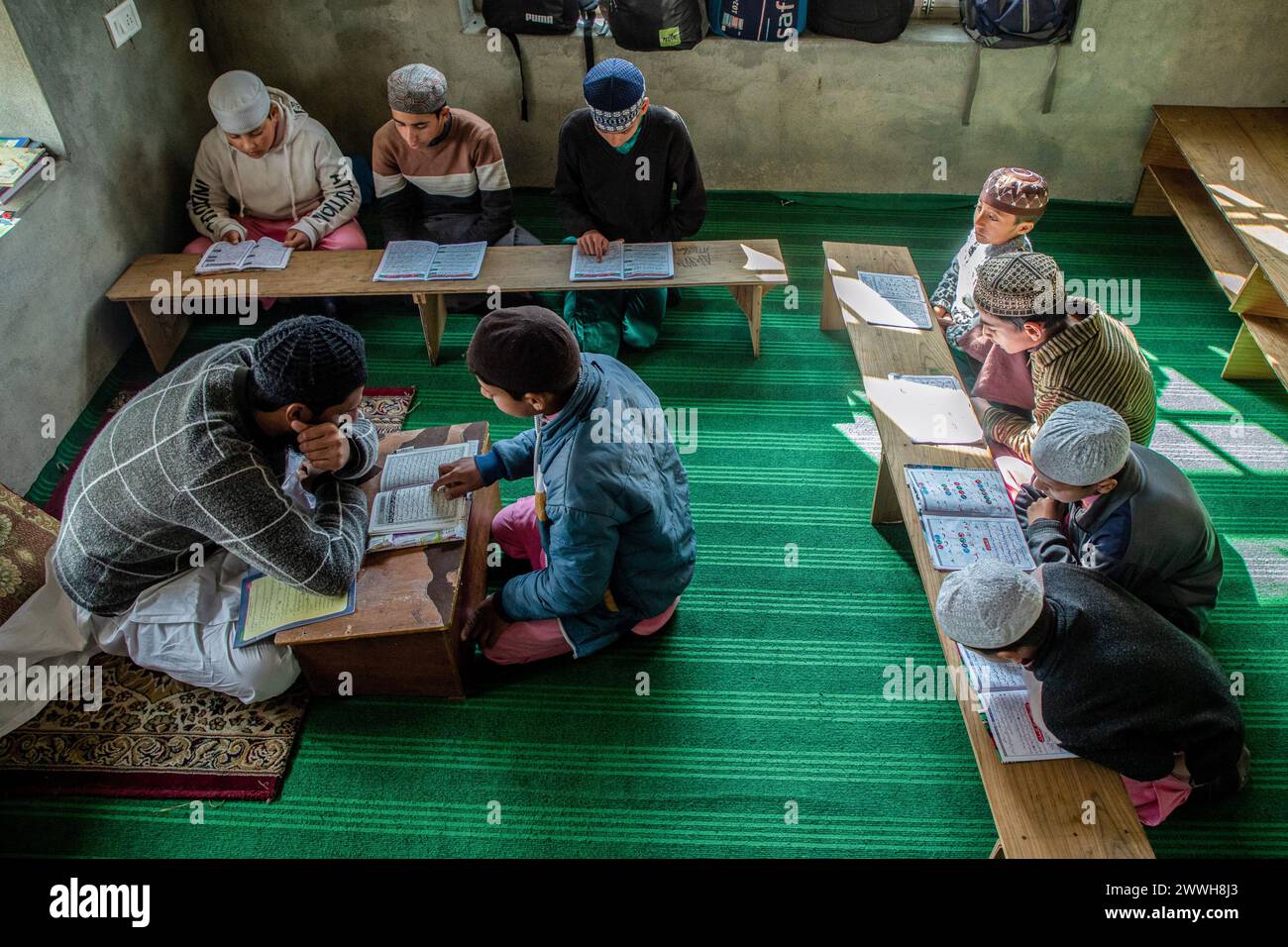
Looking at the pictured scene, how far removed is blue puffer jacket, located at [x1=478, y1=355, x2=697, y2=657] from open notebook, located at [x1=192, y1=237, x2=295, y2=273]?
1.87 m

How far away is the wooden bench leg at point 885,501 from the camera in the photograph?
11.1 feet

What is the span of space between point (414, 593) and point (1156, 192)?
463 cm

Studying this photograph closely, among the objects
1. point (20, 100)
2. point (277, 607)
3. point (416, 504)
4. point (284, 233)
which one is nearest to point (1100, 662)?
point (416, 504)

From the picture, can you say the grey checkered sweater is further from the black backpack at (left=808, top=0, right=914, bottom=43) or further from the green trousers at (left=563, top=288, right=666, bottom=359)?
the black backpack at (left=808, top=0, right=914, bottom=43)

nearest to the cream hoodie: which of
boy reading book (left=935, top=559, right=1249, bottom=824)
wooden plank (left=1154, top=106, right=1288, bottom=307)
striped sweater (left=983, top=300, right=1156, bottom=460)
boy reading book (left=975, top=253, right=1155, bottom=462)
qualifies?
boy reading book (left=975, top=253, right=1155, bottom=462)

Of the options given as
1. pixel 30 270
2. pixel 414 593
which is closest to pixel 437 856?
pixel 414 593

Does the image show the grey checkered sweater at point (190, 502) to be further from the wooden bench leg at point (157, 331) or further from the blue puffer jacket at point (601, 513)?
the wooden bench leg at point (157, 331)

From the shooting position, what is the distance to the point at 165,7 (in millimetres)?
4590

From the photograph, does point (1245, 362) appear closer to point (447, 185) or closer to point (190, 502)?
point (447, 185)

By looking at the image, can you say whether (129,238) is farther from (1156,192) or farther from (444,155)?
(1156,192)

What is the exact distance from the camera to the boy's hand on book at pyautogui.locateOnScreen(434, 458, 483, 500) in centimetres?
291

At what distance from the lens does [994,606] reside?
2.19m

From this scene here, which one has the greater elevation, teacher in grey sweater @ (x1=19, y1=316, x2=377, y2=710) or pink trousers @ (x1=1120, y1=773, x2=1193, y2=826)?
teacher in grey sweater @ (x1=19, y1=316, x2=377, y2=710)

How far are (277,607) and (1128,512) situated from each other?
2404 mm
